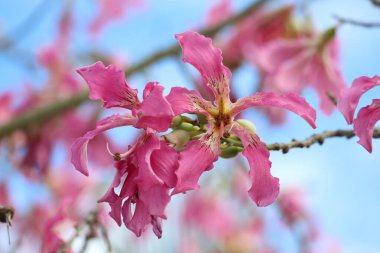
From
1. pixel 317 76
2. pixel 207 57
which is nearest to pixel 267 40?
pixel 317 76

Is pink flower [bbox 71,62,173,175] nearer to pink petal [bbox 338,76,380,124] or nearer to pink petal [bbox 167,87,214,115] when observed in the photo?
pink petal [bbox 167,87,214,115]

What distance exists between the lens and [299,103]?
2.05 ft

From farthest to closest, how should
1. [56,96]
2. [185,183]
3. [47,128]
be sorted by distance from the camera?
[56,96] → [47,128] → [185,183]

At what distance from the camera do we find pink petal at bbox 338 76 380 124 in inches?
23.5

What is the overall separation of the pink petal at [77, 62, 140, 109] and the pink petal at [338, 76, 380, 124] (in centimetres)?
21

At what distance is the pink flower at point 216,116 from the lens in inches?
24.2

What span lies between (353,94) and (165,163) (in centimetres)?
20

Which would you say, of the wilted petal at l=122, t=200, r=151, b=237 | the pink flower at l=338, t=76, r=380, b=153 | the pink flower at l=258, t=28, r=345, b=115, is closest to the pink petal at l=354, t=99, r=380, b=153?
the pink flower at l=338, t=76, r=380, b=153

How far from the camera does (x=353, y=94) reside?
600 millimetres

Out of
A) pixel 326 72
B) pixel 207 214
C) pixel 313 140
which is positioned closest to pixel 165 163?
pixel 313 140

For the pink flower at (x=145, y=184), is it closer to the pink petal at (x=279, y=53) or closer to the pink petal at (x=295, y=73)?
the pink petal at (x=295, y=73)

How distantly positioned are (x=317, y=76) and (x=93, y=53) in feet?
4.43

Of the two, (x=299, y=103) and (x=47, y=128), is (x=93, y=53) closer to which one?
(x=47, y=128)

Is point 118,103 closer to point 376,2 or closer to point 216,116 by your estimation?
point 216,116
